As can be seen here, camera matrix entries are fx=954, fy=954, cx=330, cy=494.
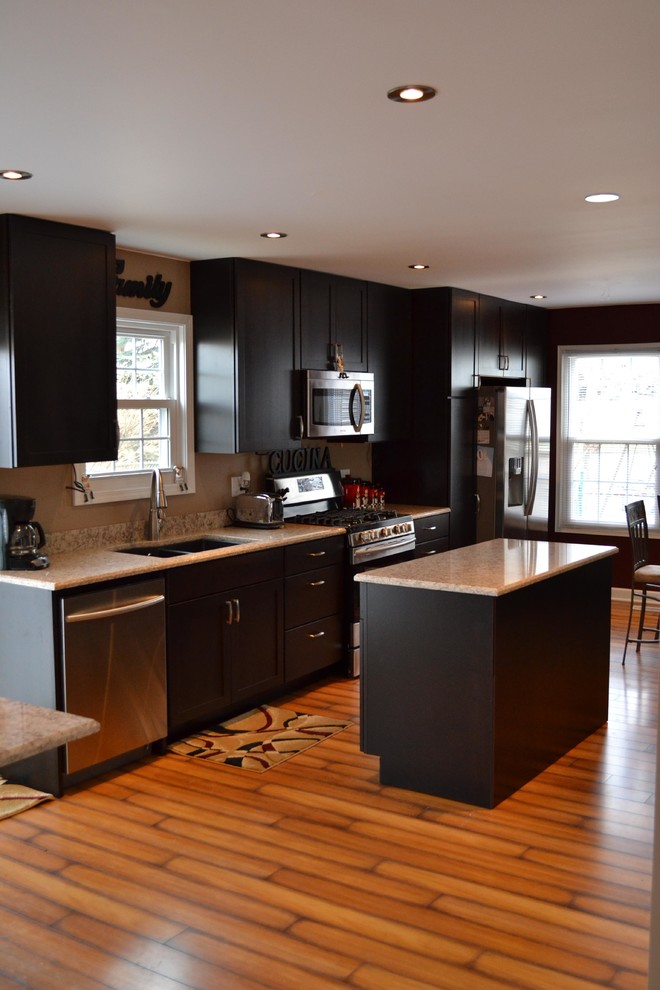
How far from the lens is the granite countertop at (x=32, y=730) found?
1774 mm

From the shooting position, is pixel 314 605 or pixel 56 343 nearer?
pixel 56 343

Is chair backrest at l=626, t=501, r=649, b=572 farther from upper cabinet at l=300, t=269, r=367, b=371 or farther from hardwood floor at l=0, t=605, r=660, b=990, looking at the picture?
upper cabinet at l=300, t=269, r=367, b=371

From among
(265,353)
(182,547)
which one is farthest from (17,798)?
(265,353)

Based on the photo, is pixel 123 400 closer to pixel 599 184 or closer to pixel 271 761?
pixel 271 761

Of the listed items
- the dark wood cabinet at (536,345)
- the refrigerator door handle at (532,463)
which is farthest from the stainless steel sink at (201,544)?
the dark wood cabinet at (536,345)

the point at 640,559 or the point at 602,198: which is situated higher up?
the point at 602,198

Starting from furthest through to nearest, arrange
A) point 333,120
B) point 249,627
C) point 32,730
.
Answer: point 249,627 → point 333,120 → point 32,730

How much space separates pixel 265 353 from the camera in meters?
5.40

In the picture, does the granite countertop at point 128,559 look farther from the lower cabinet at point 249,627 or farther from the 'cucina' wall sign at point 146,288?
the 'cucina' wall sign at point 146,288

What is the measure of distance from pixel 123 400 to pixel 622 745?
9.97ft

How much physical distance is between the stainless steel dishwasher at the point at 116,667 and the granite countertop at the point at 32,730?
6.17 feet

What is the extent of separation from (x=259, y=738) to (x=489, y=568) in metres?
1.41

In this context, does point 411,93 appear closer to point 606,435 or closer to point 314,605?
point 314,605

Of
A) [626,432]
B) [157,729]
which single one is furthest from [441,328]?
[157,729]
